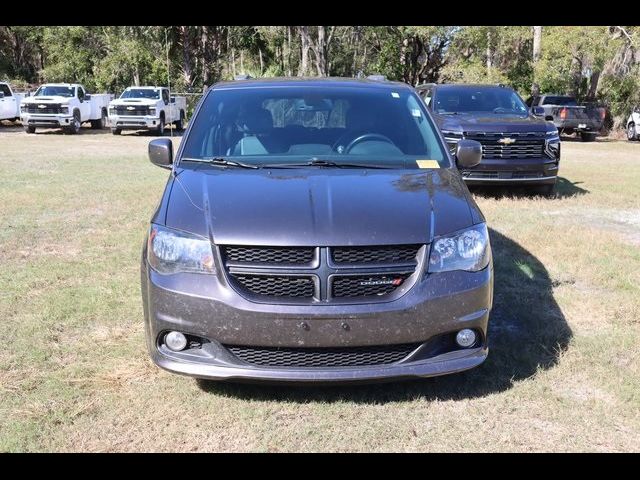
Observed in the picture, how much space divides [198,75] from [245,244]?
37.1 m

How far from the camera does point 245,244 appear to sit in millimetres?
3137

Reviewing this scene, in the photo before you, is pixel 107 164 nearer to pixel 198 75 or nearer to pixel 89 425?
pixel 89 425

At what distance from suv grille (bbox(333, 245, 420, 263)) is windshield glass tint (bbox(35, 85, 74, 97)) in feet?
79.9

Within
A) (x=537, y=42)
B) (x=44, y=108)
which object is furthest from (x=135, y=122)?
(x=537, y=42)

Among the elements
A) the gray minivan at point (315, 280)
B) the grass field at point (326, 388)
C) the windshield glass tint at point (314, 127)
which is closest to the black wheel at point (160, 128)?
the grass field at point (326, 388)

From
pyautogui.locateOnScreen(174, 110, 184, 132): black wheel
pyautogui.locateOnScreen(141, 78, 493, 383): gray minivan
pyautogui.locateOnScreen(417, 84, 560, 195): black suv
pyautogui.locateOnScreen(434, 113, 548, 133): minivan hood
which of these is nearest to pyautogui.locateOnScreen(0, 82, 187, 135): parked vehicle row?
pyautogui.locateOnScreen(174, 110, 184, 132): black wheel

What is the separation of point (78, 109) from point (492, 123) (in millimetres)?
19573

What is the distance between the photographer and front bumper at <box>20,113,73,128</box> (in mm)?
23969

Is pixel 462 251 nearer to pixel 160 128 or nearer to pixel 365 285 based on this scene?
pixel 365 285

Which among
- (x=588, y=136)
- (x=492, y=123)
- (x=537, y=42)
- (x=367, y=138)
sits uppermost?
(x=537, y=42)

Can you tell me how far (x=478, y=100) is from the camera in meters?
11.2

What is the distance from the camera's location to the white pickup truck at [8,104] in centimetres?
2598

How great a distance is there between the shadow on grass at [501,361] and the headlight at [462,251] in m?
0.74

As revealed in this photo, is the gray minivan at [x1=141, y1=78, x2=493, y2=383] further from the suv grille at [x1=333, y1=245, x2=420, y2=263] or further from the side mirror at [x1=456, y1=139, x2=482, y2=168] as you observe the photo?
the side mirror at [x1=456, y1=139, x2=482, y2=168]
